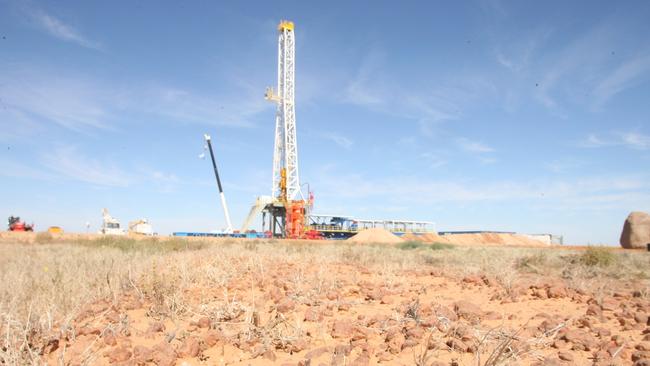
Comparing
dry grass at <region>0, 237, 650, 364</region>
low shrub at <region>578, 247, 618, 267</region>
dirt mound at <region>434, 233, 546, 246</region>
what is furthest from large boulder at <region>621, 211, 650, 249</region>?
dry grass at <region>0, 237, 650, 364</region>

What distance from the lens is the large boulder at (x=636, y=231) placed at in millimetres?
27552

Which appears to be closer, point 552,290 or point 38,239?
point 552,290

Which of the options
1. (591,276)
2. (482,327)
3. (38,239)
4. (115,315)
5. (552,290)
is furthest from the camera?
(38,239)


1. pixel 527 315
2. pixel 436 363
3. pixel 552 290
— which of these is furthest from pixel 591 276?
pixel 436 363

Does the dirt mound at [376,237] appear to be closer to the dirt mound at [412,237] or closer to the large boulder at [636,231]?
the dirt mound at [412,237]

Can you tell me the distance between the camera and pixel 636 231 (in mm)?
28031

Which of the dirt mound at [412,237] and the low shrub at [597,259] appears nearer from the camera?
the low shrub at [597,259]

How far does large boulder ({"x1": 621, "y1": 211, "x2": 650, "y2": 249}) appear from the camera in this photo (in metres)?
27.6

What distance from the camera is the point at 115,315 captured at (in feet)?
16.5

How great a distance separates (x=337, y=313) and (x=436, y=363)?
81.1 inches

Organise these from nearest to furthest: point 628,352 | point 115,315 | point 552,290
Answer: point 628,352, point 115,315, point 552,290

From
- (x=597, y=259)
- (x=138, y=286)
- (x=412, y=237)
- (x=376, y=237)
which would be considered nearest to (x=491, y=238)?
(x=412, y=237)

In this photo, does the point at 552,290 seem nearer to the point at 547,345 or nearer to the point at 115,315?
the point at 547,345

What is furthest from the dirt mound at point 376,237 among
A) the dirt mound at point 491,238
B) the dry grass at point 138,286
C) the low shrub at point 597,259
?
the dry grass at point 138,286
